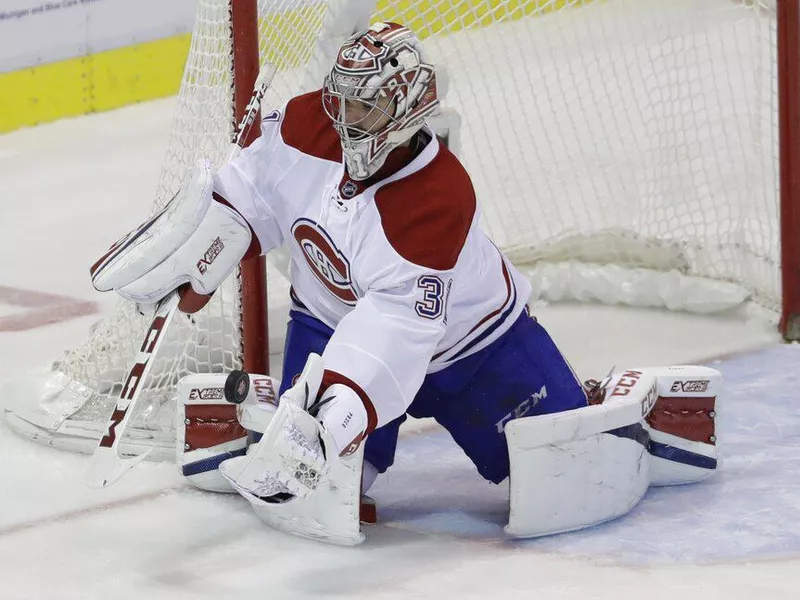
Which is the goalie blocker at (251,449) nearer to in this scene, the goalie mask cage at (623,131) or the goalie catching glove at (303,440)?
the goalie catching glove at (303,440)

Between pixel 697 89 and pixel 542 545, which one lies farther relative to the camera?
pixel 697 89

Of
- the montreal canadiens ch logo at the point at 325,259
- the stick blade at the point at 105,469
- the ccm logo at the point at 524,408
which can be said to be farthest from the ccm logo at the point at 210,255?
the ccm logo at the point at 524,408

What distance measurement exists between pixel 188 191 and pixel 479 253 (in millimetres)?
503

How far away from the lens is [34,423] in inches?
132

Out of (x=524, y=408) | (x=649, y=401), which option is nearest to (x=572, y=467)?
(x=524, y=408)

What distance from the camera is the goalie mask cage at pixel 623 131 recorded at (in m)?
3.84

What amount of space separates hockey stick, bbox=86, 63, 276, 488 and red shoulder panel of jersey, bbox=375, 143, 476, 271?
424mm

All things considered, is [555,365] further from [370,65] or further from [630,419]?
[370,65]

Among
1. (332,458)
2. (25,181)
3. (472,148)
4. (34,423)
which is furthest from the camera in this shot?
(25,181)

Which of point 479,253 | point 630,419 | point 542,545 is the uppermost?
point 479,253

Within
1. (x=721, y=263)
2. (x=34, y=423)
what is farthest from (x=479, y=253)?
(x=721, y=263)

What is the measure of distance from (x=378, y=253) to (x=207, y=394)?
Answer: 1.74ft

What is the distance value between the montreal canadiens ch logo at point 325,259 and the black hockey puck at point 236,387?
0.23 m

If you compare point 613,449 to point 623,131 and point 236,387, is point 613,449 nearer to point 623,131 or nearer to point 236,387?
point 236,387
